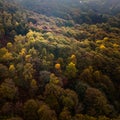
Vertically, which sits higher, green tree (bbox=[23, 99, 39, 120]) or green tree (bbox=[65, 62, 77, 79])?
green tree (bbox=[65, 62, 77, 79])

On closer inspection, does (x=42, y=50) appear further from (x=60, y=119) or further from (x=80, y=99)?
(x=60, y=119)

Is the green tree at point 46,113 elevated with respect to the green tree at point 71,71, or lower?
lower

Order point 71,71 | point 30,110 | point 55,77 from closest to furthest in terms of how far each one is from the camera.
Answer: point 30,110 → point 55,77 → point 71,71

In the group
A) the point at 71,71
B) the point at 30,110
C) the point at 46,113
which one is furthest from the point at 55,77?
the point at 46,113

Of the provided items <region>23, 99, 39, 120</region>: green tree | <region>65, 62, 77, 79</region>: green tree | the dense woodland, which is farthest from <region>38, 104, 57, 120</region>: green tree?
<region>65, 62, 77, 79</region>: green tree

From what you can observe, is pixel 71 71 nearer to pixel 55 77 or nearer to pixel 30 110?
pixel 55 77

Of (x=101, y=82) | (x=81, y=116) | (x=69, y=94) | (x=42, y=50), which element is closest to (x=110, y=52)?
(x=101, y=82)

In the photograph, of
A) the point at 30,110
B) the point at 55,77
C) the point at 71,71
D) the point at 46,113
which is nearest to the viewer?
the point at 46,113

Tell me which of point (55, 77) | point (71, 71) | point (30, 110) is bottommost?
point (30, 110)

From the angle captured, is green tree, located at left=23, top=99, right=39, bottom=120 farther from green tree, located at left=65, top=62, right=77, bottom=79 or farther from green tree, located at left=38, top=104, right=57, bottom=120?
green tree, located at left=65, top=62, right=77, bottom=79

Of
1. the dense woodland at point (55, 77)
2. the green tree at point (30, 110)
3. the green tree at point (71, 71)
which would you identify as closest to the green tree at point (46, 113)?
the dense woodland at point (55, 77)

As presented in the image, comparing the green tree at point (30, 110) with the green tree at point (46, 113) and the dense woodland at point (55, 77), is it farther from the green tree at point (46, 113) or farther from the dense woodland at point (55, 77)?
the green tree at point (46, 113)
